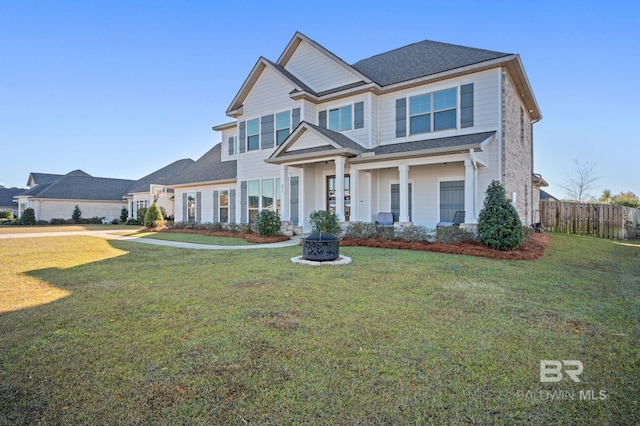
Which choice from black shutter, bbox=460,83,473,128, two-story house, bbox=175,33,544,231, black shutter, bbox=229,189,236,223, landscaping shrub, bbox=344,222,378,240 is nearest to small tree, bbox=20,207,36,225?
black shutter, bbox=229,189,236,223

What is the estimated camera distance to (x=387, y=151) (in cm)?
1324

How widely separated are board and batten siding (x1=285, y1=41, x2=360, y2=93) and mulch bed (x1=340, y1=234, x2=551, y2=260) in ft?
25.6

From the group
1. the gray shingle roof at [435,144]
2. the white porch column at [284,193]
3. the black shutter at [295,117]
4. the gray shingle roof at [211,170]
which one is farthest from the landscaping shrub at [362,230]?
the gray shingle roof at [211,170]

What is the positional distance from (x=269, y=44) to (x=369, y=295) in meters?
19.2

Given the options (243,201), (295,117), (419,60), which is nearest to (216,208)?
(243,201)

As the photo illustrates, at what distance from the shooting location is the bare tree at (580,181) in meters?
28.5

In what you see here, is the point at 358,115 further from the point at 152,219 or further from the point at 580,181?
the point at 580,181

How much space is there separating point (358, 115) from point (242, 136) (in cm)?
705

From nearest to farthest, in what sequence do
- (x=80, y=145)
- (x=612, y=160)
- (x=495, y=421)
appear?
(x=495, y=421) < (x=612, y=160) < (x=80, y=145)

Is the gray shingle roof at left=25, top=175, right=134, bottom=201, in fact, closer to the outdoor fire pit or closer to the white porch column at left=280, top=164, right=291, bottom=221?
the white porch column at left=280, top=164, right=291, bottom=221

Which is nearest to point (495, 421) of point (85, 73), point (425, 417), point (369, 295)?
point (425, 417)

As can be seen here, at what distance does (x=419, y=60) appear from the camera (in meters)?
14.4

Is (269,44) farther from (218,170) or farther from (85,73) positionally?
(85,73)

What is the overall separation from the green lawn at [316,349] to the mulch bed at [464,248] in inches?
91.5
